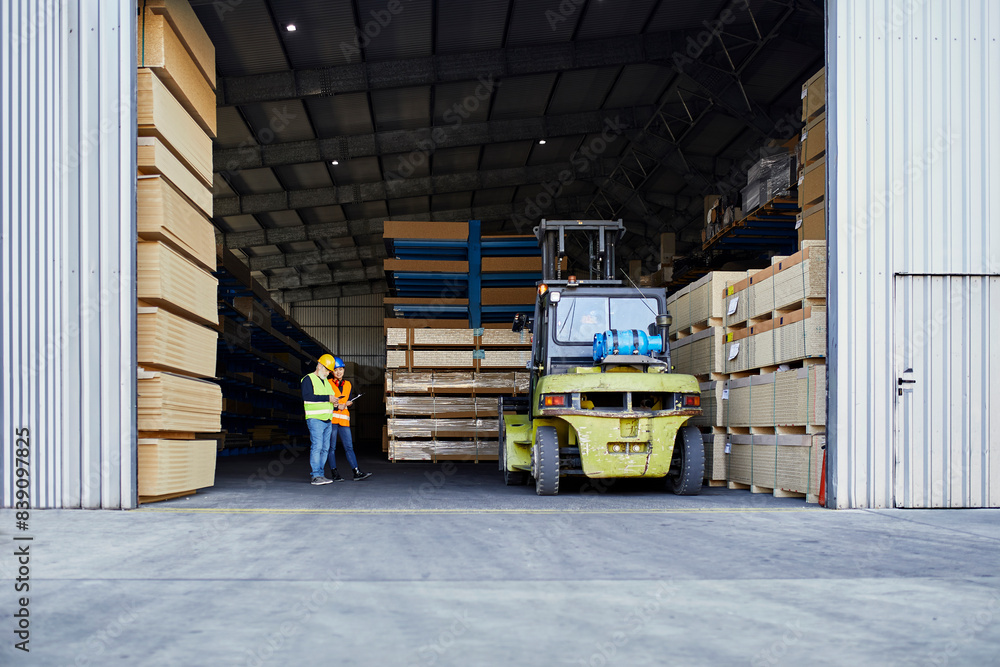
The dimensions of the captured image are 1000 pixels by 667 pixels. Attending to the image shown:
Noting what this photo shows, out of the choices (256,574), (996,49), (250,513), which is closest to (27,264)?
(250,513)

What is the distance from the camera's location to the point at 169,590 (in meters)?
3.69

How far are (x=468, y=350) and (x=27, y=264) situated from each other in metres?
8.21

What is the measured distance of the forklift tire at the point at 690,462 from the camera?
7.88m

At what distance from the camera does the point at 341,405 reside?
33.2ft

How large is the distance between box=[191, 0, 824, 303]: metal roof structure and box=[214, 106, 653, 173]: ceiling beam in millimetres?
30

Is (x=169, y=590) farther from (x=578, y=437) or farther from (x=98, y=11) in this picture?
(x=98, y=11)

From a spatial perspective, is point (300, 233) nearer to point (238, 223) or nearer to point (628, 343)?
point (238, 223)

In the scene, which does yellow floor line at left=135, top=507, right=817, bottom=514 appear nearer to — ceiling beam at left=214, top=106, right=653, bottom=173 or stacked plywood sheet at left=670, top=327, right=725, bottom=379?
stacked plywood sheet at left=670, top=327, right=725, bottom=379

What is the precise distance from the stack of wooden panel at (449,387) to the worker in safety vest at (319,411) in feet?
15.2

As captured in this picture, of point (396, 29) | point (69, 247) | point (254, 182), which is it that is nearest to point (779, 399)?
point (69, 247)

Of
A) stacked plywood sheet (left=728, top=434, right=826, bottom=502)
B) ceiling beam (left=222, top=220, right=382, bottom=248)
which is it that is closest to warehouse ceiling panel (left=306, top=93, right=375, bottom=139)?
ceiling beam (left=222, top=220, right=382, bottom=248)

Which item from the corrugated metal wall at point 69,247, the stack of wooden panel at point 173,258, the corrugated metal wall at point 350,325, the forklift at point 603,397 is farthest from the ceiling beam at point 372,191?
the corrugated metal wall at point 69,247

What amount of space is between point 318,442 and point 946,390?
Result: 235 inches

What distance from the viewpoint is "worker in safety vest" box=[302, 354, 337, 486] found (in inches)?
362
